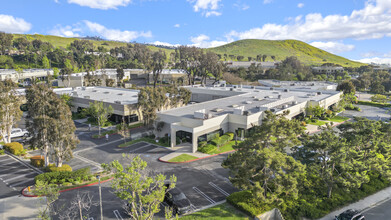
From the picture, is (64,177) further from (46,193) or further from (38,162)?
(46,193)

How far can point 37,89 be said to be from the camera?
31516mm

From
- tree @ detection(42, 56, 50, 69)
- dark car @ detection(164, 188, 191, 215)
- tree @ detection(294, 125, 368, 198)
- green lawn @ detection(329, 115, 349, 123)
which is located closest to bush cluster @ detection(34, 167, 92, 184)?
dark car @ detection(164, 188, 191, 215)

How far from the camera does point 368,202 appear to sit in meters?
27.7

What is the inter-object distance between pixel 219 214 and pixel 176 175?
383 inches

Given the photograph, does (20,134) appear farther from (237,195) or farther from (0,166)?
(237,195)

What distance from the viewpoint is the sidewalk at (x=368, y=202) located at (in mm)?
25453

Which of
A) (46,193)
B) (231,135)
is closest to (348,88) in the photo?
(231,135)

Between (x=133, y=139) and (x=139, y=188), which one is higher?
(x=139, y=188)

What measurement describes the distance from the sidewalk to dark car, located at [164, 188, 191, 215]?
1323 cm

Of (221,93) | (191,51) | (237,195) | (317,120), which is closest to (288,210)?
(237,195)

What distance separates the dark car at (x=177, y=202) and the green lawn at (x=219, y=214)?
2.51 feet

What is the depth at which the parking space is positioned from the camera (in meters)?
28.4

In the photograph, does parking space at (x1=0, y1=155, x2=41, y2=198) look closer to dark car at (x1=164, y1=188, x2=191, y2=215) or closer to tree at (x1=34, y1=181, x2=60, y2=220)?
tree at (x1=34, y1=181, x2=60, y2=220)

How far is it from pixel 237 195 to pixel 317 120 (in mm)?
45244
